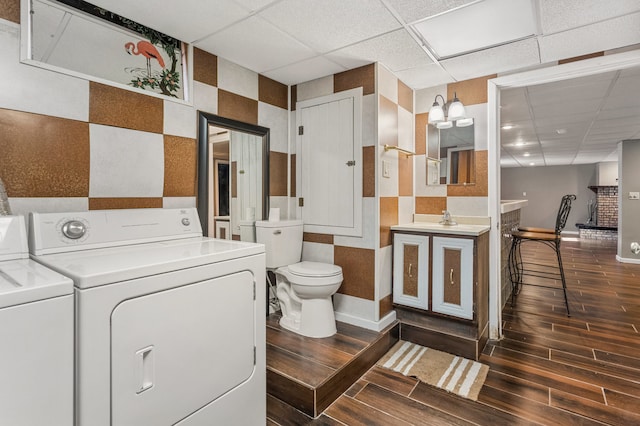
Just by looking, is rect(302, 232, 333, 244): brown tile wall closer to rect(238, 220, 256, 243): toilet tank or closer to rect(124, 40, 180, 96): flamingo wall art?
rect(238, 220, 256, 243): toilet tank

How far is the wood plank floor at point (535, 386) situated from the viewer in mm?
1738

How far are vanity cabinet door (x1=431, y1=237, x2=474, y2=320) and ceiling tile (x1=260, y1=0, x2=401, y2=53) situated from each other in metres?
1.55

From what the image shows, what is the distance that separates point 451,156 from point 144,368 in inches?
107

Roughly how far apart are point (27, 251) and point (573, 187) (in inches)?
496

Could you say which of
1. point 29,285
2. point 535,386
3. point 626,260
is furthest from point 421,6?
point 626,260

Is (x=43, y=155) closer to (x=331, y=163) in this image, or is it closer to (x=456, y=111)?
(x=331, y=163)

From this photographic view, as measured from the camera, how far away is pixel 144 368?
1.15 metres

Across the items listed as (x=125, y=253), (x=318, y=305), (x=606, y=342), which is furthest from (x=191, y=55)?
(x=606, y=342)

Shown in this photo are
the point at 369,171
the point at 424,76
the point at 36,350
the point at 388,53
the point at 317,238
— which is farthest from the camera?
the point at 317,238

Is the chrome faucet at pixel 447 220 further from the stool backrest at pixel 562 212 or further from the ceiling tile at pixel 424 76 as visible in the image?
the stool backrest at pixel 562 212

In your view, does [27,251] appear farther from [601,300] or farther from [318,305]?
[601,300]

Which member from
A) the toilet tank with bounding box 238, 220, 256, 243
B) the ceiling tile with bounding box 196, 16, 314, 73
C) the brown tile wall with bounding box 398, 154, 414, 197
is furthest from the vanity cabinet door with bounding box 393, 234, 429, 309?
the ceiling tile with bounding box 196, 16, 314, 73

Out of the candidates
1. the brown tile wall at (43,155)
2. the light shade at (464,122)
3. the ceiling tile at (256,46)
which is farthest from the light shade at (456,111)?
the brown tile wall at (43,155)

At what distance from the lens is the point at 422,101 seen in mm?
3062
